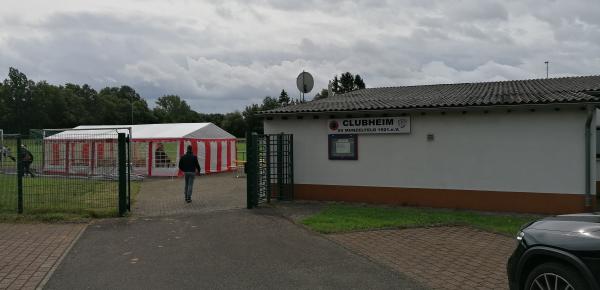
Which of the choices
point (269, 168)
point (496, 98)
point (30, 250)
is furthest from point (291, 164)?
point (30, 250)

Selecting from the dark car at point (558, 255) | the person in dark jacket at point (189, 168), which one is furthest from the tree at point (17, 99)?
the dark car at point (558, 255)

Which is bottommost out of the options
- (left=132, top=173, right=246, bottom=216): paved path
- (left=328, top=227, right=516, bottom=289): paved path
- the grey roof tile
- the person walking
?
(left=328, top=227, right=516, bottom=289): paved path

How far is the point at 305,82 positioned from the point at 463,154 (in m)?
5.70

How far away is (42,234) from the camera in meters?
8.92

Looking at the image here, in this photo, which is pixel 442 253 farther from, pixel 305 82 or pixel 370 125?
pixel 305 82

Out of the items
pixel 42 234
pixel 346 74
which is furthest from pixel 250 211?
pixel 346 74

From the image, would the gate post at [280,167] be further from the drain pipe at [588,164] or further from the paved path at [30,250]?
the drain pipe at [588,164]

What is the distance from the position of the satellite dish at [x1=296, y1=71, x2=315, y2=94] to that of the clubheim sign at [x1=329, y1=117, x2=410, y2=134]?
283 centimetres

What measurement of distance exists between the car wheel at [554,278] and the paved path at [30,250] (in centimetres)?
525

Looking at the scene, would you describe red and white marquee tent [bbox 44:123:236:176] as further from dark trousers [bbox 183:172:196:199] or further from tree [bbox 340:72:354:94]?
tree [bbox 340:72:354:94]

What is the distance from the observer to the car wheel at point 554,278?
394 cm

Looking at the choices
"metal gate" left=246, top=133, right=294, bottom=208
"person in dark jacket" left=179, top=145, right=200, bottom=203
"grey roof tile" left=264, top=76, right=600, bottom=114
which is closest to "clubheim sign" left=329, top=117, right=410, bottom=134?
"grey roof tile" left=264, top=76, right=600, bottom=114

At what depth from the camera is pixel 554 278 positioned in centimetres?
415

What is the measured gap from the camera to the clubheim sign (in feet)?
40.6
